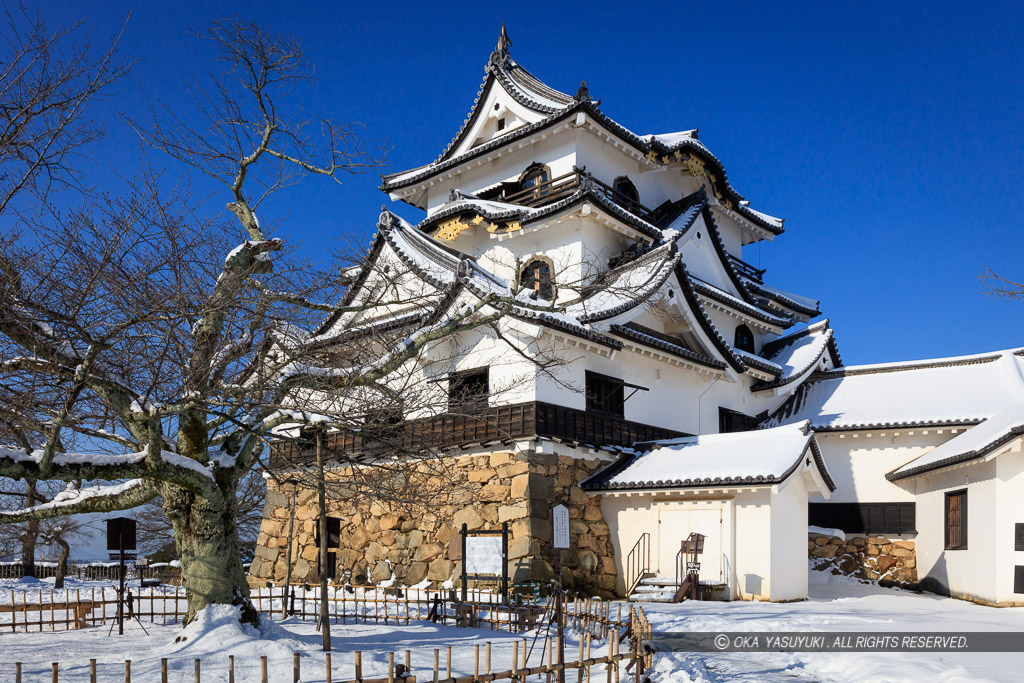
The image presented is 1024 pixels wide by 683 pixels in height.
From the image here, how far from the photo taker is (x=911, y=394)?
2544 cm

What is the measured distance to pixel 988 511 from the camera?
1770 cm

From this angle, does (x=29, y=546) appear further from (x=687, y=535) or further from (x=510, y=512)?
(x=687, y=535)

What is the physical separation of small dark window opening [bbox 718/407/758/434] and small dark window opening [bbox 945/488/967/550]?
622 cm

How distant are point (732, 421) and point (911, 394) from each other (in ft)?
18.5

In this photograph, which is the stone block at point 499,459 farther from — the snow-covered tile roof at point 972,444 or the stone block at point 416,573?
the snow-covered tile roof at point 972,444

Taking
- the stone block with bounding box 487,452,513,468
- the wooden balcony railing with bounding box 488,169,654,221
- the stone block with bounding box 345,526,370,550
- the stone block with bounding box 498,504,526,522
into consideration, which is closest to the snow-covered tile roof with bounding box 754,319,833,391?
the wooden balcony railing with bounding box 488,169,654,221

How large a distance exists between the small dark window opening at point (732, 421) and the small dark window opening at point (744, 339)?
3401 mm

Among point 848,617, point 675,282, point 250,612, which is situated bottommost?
point 848,617

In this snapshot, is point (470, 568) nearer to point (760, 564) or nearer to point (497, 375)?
point (497, 375)

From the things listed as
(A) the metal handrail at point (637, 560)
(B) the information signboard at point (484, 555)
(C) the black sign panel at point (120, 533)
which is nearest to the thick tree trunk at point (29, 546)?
(C) the black sign panel at point (120, 533)

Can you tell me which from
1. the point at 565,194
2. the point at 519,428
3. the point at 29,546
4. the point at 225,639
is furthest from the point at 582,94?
the point at 29,546

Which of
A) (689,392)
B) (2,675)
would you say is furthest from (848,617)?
(2,675)

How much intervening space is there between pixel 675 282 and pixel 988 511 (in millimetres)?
9038

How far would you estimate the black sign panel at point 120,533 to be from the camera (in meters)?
14.8
